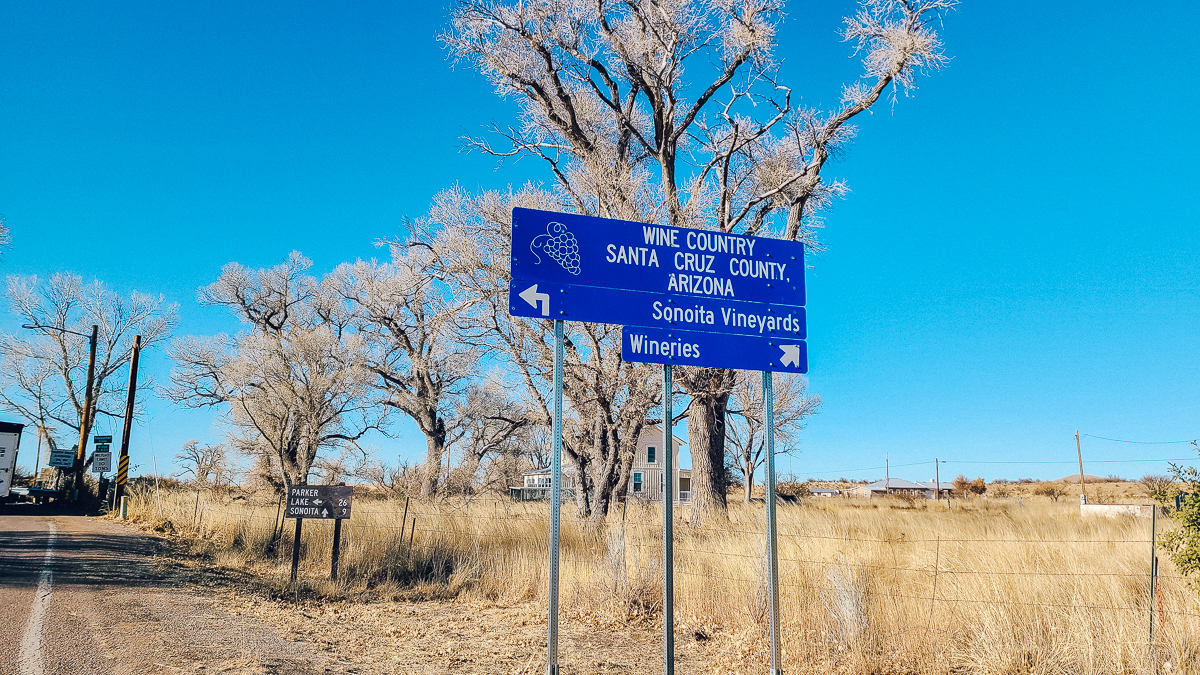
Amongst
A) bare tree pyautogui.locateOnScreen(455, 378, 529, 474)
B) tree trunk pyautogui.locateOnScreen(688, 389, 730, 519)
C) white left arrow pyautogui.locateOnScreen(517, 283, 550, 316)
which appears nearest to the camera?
white left arrow pyautogui.locateOnScreen(517, 283, 550, 316)

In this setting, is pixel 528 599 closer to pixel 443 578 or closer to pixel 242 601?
pixel 443 578

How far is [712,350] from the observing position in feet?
18.8

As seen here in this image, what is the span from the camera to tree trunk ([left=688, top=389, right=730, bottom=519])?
15.4m

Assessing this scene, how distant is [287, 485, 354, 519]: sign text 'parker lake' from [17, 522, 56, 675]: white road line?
2.93 m

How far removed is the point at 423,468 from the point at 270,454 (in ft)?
21.8

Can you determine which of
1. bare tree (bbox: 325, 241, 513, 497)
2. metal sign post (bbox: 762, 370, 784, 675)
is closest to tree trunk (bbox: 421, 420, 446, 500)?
bare tree (bbox: 325, 241, 513, 497)

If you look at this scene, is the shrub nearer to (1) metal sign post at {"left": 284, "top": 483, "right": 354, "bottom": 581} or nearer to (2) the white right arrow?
(1) metal sign post at {"left": 284, "top": 483, "right": 354, "bottom": 581}

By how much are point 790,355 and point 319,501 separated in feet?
25.5

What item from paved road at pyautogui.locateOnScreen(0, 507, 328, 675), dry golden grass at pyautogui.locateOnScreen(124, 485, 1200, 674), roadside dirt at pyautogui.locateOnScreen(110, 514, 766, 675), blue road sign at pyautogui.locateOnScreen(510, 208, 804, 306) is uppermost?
blue road sign at pyautogui.locateOnScreen(510, 208, 804, 306)

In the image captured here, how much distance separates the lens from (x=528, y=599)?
961cm

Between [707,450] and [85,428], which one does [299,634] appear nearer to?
[707,450]

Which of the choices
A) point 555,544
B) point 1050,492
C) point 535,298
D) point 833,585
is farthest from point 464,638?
point 1050,492

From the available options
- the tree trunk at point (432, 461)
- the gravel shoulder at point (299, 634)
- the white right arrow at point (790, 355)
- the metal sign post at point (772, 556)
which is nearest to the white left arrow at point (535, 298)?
the metal sign post at point (772, 556)

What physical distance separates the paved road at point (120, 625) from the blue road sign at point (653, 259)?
3858 mm
